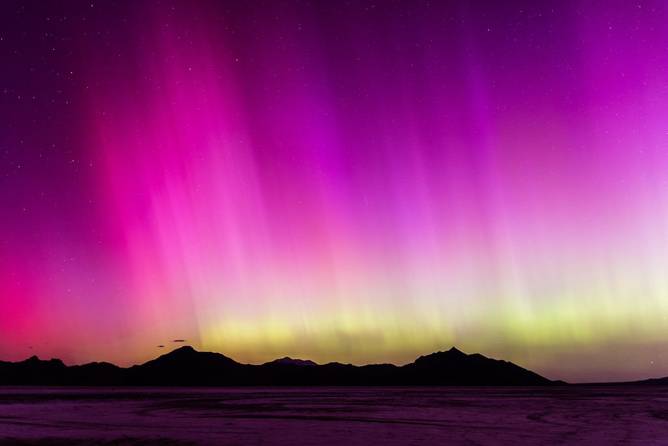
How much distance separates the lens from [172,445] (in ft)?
67.0

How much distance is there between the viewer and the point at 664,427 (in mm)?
28828


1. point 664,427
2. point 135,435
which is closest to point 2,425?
point 135,435

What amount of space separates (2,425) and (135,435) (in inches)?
379

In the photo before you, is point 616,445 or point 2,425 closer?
point 616,445

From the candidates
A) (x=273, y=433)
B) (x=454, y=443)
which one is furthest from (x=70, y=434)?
(x=454, y=443)

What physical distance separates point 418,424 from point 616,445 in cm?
1078

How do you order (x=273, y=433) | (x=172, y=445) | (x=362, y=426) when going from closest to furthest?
(x=172, y=445)
(x=273, y=433)
(x=362, y=426)

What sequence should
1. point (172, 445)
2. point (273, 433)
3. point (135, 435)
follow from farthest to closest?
point (273, 433) → point (135, 435) → point (172, 445)

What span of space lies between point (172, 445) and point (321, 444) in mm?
5038

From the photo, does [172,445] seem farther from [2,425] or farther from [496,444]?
[2,425]

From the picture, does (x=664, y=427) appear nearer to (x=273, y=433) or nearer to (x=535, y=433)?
(x=535, y=433)

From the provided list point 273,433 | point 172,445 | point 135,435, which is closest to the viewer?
point 172,445

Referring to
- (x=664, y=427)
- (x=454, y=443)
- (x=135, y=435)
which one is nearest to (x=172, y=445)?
(x=135, y=435)

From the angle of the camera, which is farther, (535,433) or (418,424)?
(418,424)
